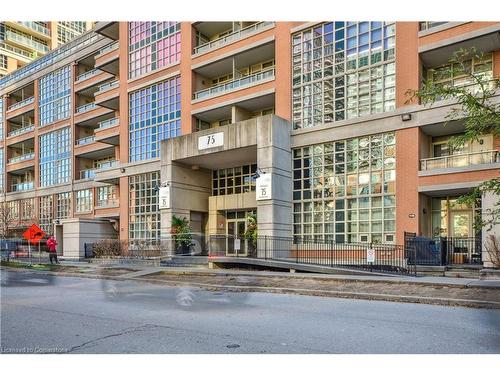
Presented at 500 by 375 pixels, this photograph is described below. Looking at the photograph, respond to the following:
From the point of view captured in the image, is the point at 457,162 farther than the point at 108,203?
No

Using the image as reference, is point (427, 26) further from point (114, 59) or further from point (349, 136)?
point (114, 59)

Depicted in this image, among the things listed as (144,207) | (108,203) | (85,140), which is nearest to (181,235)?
(144,207)

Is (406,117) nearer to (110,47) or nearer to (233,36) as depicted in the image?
(233,36)

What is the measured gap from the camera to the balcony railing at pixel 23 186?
53.0m

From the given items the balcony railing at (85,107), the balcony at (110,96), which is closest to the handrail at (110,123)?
the balcony at (110,96)

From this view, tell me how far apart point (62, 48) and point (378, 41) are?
37.8m

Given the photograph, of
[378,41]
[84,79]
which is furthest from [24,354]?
[84,79]

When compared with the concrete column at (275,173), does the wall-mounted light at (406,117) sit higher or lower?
higher

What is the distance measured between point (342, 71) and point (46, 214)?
124 ft

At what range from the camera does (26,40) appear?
7731cm

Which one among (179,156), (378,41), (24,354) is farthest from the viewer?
(179,156)

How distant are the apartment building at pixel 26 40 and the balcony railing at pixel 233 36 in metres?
47.6

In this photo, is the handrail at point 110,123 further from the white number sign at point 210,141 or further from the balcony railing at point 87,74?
the white number sign at point 210,141

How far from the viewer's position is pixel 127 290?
1561cm
